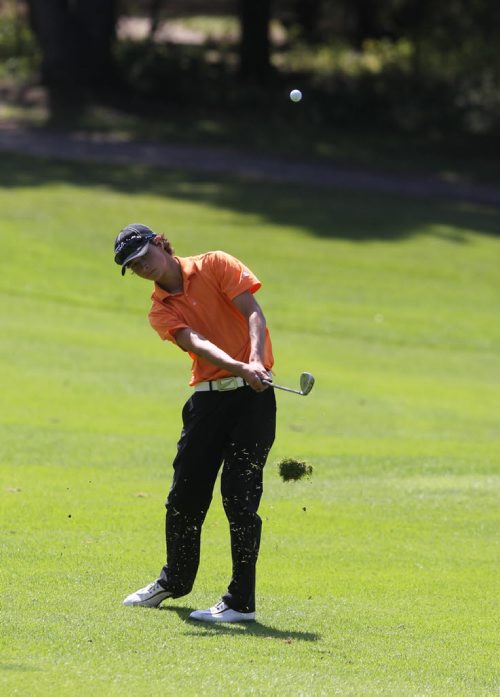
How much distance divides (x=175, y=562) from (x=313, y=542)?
73.1 inches

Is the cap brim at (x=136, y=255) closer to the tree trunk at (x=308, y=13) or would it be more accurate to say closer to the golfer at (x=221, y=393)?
the golfer at (x=221, y=393)

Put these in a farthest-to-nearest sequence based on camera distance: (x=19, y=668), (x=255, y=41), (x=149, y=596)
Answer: (x=255, y=41)
(x=149, y=596)
(x=19, y=668)

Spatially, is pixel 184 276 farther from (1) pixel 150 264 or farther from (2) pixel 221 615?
(2) pixel 221 615

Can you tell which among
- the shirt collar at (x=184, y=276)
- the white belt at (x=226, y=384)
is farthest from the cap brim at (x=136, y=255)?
the white belt at (x=226, y=384)

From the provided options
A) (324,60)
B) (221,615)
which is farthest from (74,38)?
(221,615)

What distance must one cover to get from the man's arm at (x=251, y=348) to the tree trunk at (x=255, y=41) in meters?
38.5

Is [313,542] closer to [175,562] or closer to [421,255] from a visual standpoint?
[175,562]

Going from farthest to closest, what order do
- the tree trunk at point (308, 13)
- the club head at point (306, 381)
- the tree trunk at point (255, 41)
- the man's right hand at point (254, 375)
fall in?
the tree trunk at point (308, 13) → the tree trunk at point (255, 41) → the club head at point (306, 381) → the man's right hand at point (254, 375)

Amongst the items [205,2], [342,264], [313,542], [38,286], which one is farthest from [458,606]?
[205,2]

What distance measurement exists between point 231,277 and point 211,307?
0.20 m

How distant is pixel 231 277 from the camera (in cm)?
697

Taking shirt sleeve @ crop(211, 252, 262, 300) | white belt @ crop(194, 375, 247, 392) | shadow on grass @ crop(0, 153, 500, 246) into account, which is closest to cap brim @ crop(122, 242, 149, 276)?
shirt sleeve @ crop(211, 252, 262, 300)

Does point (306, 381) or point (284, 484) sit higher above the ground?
point (306, 381)

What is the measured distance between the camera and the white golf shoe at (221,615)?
7.02m
